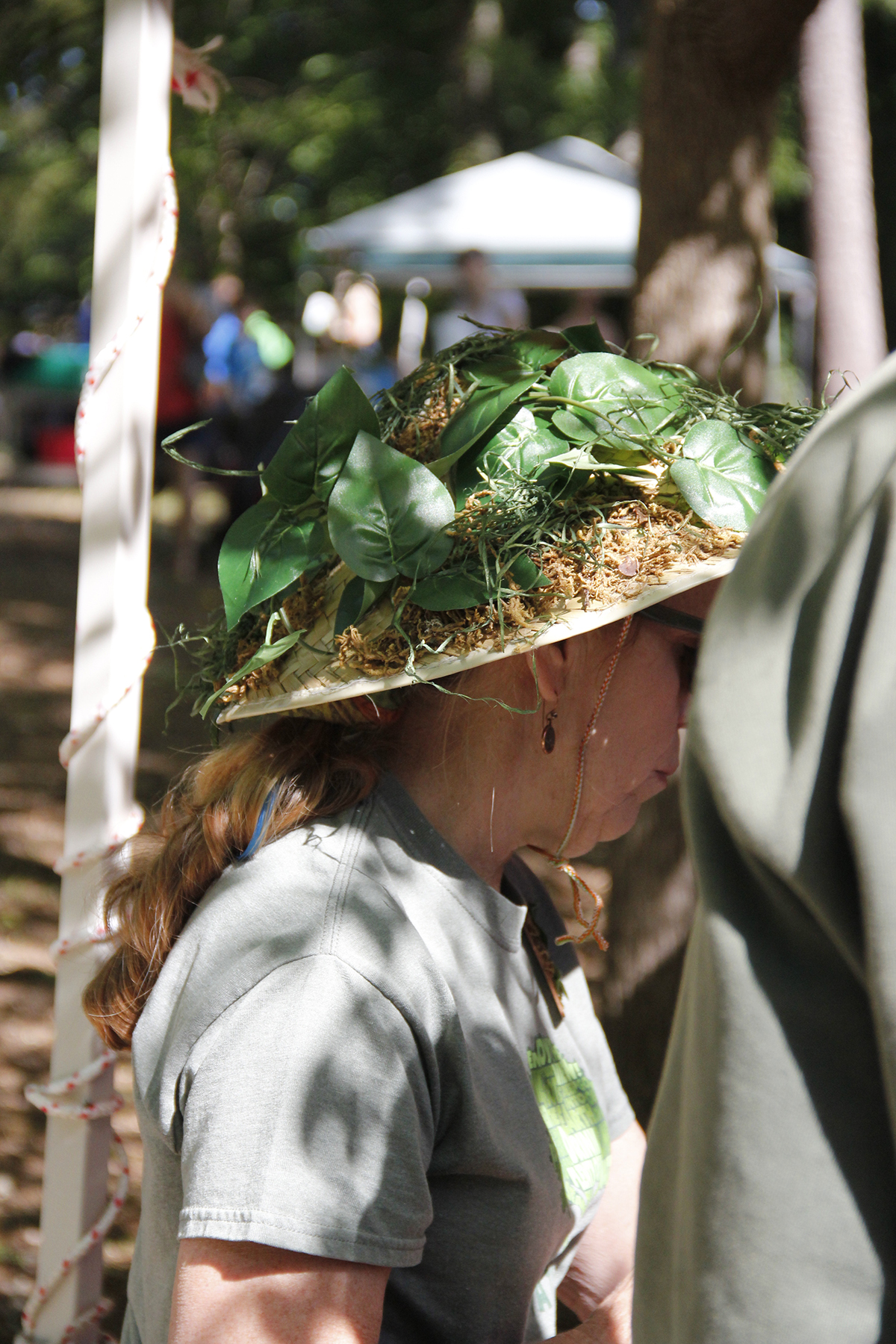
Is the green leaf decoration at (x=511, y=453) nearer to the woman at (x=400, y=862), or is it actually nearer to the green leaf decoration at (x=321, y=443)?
the woman at (x=400, y=862)

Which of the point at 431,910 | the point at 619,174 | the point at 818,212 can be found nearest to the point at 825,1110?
the point at 431,910

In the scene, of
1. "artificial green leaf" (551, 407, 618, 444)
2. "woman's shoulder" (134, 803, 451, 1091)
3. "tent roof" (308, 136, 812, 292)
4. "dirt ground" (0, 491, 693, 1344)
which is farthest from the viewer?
"tent roof" (308, 136, 812, 292)

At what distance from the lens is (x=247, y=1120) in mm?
1104

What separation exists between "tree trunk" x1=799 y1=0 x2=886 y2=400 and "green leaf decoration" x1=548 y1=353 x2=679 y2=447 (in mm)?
2671

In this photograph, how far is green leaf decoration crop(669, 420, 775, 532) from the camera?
1.27 meters

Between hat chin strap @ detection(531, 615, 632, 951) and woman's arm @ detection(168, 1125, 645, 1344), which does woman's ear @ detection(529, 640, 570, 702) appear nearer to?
hat chin strap @ detection(531, 615, 632, 951)

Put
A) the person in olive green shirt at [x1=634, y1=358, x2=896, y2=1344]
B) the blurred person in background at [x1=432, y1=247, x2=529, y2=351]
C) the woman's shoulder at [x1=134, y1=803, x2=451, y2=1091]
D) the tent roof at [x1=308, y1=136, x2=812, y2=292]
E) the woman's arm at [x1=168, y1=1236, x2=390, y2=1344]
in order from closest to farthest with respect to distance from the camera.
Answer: the person in olive green shirt at [x1=634, y1=358, x2=896, y2=1344], the woman's arm at [x1=168, y1=1236, x2=390, y2=1344], the woman's shoulder at [x1=134, y1=803, x2=451, y2=1091], the blurred person in background at [x1=432, y1=247, x2=529, y2=351], the tent roof at [x1=308, y1=136, x2=812, y2=292]

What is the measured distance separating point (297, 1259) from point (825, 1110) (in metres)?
0.66

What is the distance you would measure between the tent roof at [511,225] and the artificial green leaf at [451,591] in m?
9.07

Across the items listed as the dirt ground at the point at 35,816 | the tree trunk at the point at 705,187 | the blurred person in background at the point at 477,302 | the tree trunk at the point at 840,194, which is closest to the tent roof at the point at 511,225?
the blurred person in background at the point at 477,302

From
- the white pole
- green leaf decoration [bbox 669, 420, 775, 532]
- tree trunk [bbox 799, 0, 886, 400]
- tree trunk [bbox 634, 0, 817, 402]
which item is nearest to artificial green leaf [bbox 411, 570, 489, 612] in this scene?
green leaf decoration [bbox 669, 420, 775, 532]

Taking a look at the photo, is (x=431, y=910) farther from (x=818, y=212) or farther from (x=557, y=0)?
(x=557, y=0)

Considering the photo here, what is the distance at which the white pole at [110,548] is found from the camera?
1.55 m

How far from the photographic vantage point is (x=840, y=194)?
4.01 meters
